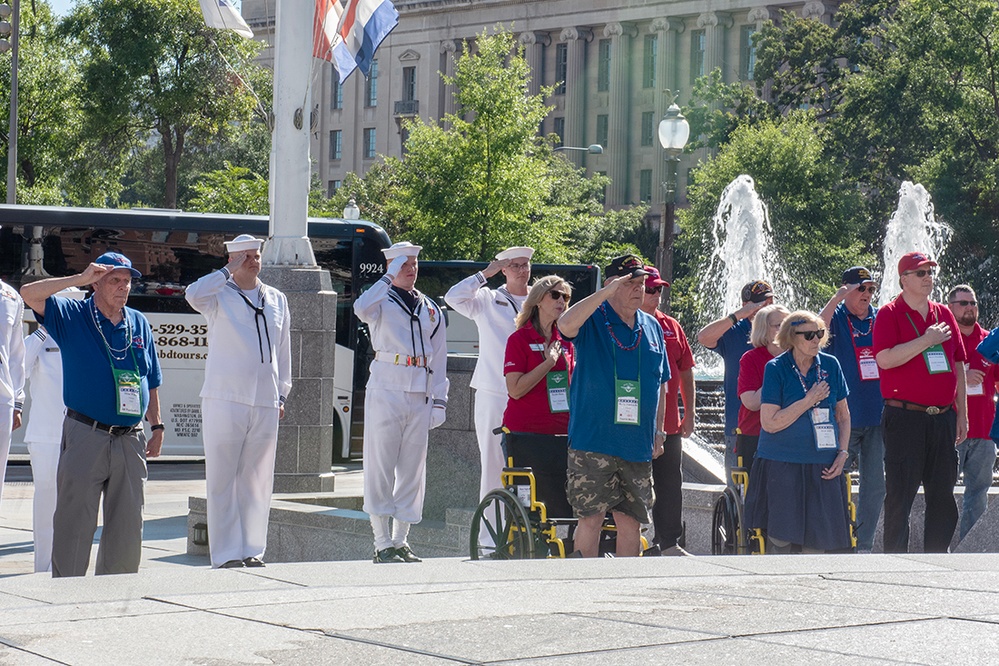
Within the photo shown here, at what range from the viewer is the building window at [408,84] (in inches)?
3878

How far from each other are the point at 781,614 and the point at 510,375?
136 inches

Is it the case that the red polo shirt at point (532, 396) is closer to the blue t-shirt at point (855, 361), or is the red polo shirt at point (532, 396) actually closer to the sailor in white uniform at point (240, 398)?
the sailor in white uniform at point (240, 398)

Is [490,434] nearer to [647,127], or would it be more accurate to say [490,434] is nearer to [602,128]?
[647,127]

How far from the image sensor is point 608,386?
8000mm

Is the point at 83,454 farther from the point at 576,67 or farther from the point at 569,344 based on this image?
the point at 576,67

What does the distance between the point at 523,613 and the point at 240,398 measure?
3.40 meters

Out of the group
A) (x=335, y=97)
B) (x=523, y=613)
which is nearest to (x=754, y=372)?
(x=523, y=613)

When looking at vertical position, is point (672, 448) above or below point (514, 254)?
below

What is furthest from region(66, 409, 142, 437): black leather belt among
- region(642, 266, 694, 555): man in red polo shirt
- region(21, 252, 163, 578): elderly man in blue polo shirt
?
region(642, 266, 694, 555): man in red polo shirt

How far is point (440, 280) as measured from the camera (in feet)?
80.2

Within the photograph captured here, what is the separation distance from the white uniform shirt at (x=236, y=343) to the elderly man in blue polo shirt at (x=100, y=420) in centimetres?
70

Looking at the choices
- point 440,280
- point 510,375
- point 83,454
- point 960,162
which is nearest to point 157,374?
point 83,454

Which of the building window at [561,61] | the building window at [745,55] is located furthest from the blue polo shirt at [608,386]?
the building window at [561,61]

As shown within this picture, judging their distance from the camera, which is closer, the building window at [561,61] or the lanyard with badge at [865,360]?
the lanyard with badge at [865,360]
